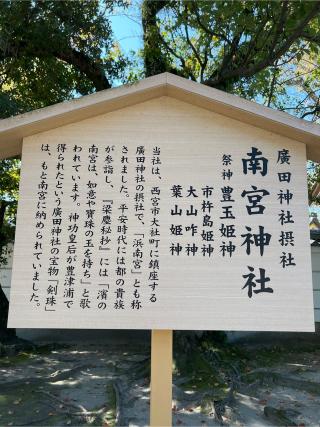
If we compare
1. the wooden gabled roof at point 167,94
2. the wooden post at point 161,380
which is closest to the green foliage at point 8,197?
the wooden gabled roof at point 167,94

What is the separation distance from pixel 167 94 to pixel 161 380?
265 cm

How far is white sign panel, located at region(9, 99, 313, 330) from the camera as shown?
142 inches

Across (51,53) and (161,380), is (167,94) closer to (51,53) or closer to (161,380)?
(161,380)

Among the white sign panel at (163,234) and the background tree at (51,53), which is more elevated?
the background tree at (51,53)

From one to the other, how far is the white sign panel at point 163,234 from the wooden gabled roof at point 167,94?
0.48ft

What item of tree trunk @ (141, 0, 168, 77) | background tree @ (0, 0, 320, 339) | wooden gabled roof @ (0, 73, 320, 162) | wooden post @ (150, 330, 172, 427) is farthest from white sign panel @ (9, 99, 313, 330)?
tree trunk @ (141, 0, 168, 77)

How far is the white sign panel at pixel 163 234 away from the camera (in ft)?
11.9

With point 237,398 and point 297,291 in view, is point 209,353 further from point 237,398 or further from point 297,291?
point 297,291

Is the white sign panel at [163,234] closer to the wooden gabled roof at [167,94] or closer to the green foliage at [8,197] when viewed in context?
the wooden gabled roof at [167,94]

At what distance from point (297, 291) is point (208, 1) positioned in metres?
3.45

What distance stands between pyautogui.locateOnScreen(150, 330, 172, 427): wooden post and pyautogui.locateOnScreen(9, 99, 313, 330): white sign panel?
268 mm

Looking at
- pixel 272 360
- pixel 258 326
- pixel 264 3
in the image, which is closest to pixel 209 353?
pixel 272 360

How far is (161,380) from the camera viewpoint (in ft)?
12.3

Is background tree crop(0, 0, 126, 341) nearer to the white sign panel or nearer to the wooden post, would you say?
the white sign panel
